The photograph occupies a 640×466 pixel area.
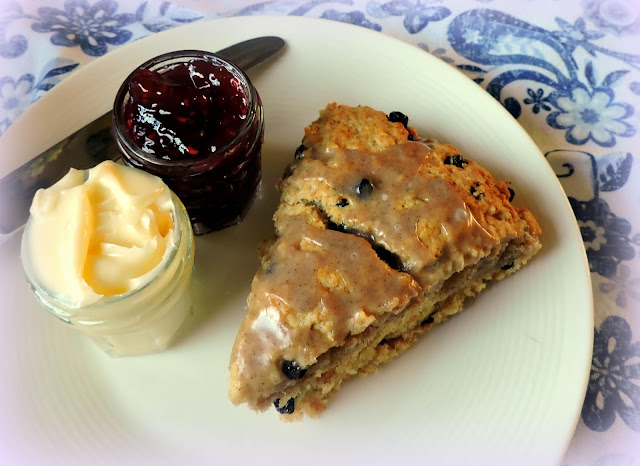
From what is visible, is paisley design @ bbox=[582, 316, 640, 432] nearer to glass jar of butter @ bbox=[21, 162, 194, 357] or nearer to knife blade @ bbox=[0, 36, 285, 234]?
glass jar of butter @ bbox=[21, 162, 194, 357]

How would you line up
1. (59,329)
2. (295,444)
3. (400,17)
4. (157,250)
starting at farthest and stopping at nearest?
(400,17) → (59,329) → (295,444) → (157,250)

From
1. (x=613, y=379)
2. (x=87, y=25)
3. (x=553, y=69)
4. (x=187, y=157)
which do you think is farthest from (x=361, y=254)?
(x=87, y=25)

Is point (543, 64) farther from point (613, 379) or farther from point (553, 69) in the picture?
point (613, 379)

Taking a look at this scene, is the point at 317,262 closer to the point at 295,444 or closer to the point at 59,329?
the point at 295,444

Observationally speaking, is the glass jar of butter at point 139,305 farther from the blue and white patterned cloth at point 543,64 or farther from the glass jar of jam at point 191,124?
the blue and white patterned cloth at point 543,64

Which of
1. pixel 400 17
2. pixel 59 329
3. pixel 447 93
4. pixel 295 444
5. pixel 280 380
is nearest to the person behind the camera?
pixel 280 380

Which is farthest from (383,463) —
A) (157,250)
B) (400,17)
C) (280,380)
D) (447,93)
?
(400,17)
